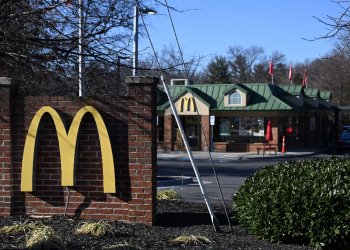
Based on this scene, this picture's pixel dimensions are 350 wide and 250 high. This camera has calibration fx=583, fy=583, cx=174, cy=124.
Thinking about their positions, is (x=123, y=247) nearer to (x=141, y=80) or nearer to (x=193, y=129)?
(x=141, y=80)

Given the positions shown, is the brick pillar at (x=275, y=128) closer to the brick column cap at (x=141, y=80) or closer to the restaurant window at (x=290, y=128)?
the restaurant window at (x=290, y=128)

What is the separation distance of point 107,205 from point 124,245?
2241mm

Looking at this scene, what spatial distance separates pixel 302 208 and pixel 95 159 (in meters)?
3.18

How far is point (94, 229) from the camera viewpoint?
24.8 ft

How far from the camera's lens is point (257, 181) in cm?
853

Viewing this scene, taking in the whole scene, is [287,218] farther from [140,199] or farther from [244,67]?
[244,67]

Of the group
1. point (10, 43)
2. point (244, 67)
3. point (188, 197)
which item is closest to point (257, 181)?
point (10, 43)

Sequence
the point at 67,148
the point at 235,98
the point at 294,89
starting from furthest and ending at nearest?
1. the point at 294,89
2. the point at 235,98
3. the point at 67,148

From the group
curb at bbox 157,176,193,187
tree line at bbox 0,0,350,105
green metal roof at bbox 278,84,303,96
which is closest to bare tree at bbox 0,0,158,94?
tree line at bbox 0,0,350,105

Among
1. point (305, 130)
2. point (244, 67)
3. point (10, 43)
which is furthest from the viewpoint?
point (244, 67)

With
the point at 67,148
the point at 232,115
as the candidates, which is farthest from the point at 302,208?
the point at 232,115

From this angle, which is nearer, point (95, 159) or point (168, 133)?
point (95, 159)

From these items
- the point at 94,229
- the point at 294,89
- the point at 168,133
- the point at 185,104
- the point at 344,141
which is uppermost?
the point at 294,89

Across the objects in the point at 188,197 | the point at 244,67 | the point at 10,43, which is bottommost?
the point at 188,197
